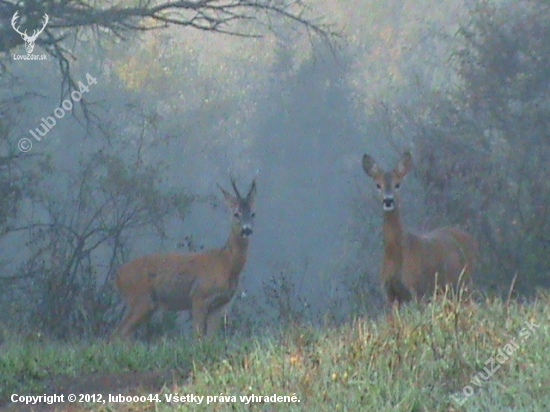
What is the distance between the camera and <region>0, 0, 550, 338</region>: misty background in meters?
14.9

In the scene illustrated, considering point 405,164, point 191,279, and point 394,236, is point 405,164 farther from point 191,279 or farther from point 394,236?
point 191,279

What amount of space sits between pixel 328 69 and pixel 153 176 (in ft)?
80.5

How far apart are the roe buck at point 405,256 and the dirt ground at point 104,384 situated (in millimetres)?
3461

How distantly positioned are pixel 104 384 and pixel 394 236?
418cm

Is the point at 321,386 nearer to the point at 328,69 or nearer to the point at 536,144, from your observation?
the point at 536,144

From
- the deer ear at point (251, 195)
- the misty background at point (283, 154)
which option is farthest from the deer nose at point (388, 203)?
the deer ear at point (251, 195)

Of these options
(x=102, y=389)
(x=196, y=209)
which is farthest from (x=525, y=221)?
(x=196, y=209)

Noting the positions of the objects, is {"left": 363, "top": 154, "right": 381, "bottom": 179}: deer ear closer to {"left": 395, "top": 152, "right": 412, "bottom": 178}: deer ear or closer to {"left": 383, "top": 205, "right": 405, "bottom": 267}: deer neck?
{"left": 395, "top": 152, "right": 412, "bottom": 178}: deer ear

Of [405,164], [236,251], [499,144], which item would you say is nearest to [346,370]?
[405,164]

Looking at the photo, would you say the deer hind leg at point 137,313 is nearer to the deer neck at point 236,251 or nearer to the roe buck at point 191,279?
the roe buck at point 191,279

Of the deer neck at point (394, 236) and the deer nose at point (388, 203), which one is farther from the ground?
the deer nose at point (388, 203)

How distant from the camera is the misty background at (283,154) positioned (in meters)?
14.9

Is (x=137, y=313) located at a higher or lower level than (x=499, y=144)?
lower

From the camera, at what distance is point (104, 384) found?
757 centimetres
